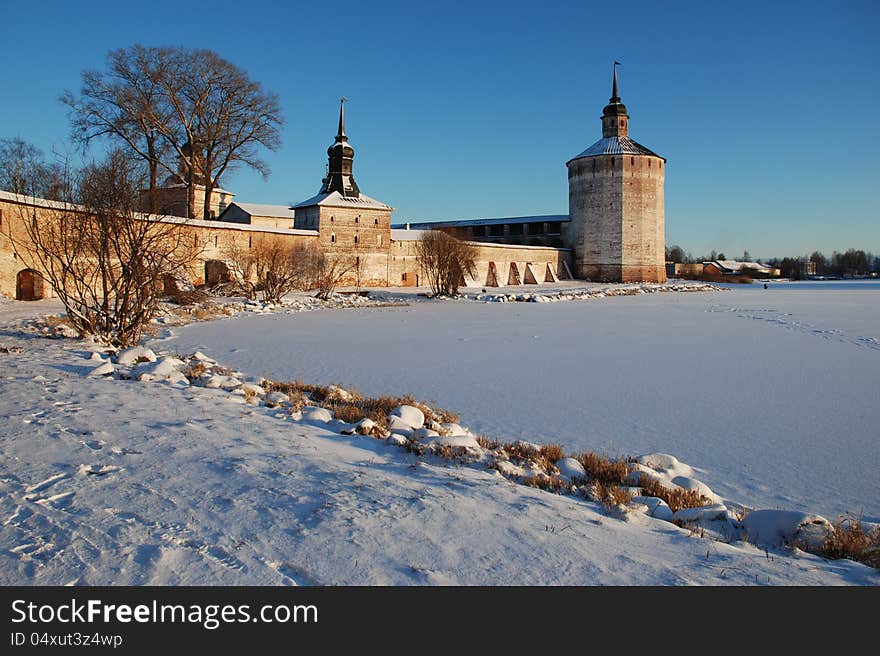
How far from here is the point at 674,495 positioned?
3.39 m

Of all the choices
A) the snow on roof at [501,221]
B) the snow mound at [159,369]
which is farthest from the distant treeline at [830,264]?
the snow mound at [159,369]

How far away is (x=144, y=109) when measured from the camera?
74.6ft

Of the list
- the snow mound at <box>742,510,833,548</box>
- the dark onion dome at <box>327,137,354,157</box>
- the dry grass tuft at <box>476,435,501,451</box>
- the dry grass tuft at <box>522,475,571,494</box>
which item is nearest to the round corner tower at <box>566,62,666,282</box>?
the dark onion dome at <box>327,137,354,157</box>

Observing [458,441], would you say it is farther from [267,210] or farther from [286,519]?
[267,210]

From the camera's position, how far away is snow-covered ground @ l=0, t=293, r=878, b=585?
7.05ft

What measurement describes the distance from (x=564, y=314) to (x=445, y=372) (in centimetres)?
1154

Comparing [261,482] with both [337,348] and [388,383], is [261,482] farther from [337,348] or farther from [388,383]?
[337,348]

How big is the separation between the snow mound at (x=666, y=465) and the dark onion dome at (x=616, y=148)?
39.6 m

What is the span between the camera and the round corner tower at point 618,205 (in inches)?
1582

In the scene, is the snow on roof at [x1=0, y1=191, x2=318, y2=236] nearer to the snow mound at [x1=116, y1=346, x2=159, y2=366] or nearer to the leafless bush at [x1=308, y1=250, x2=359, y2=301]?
the leafless bush at [x1=308, y1=250, x2=359, y2=301]

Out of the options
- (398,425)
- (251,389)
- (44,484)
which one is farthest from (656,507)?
(251,389)

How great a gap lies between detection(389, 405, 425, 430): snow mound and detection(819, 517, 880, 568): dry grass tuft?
2.80 meters

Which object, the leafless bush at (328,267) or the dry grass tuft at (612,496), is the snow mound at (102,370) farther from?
the leafless bush at (328,267)
